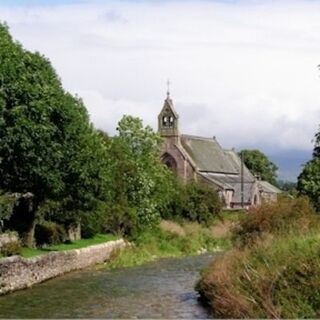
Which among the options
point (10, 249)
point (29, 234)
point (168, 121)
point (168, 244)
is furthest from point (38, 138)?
point (168, 121)

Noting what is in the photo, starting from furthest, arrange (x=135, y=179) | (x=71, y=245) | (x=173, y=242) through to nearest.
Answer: (x=135, y=179) → (x=173, y=242) → (x=71, y=245)

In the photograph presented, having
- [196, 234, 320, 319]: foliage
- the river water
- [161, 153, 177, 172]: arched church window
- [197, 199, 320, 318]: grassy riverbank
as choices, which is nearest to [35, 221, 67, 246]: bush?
the river water

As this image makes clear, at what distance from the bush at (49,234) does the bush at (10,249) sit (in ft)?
28.2

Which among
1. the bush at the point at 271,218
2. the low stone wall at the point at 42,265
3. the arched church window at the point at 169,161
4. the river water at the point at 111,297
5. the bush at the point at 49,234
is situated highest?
the arched church window at the point at 169,161

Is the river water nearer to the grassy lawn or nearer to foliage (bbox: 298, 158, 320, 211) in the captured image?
the grassy lawn

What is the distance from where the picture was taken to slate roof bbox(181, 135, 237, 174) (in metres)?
127

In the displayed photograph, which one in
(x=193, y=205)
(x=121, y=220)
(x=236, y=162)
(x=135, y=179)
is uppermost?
(x=236, y=162)

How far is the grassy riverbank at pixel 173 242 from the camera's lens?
5700cm

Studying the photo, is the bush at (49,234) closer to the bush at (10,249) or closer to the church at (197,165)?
the bush at (10,249)

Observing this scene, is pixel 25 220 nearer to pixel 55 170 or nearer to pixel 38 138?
pixel 55 170

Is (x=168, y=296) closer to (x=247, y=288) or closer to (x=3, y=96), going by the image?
(x=247, y=288)

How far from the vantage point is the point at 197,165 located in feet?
410

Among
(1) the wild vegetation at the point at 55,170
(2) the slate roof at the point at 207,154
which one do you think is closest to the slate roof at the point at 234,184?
(2) the slate roof at the point at 207,154

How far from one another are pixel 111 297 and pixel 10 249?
26.0 ft
